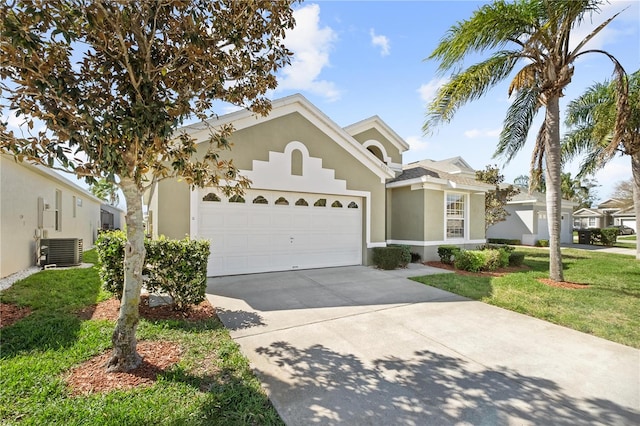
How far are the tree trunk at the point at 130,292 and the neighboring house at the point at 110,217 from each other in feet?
99.9

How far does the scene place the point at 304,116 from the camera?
34.0 ft

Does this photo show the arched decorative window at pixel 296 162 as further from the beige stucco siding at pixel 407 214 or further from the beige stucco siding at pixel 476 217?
the beige stucco siding at pixel 476 217

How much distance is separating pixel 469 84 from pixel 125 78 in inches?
366

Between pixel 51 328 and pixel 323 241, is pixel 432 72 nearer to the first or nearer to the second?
pixel 323 241

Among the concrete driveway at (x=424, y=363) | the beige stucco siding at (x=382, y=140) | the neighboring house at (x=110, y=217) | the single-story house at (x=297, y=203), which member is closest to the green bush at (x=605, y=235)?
the single-story house at (x=297, y=203)

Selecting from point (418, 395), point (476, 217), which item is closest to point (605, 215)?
point (476, 217)

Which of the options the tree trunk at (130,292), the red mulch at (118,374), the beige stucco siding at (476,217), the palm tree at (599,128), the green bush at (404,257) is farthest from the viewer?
the beige stucco siding at (476,217)

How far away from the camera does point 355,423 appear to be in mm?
2986

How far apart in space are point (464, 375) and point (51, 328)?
21.6 feet

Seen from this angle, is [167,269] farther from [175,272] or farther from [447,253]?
[447,253]

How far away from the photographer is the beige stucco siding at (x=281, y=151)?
818 cm

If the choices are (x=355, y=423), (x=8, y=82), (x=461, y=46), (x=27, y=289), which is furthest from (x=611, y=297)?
(x=27, y=289)

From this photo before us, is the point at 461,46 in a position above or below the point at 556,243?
above

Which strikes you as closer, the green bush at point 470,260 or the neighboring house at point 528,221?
the green bush at point 470,260
